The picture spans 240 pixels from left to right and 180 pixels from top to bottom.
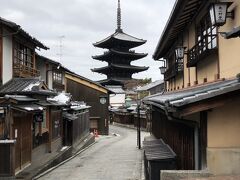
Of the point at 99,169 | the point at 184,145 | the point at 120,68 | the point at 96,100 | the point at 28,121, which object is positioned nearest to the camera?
the point at 184,145

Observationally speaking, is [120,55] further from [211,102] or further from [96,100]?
[211,102]

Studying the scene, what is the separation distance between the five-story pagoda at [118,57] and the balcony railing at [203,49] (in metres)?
61.1

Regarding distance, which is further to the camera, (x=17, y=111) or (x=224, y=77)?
(x=17, y=111)

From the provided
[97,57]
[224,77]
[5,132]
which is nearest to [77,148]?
[5,132]

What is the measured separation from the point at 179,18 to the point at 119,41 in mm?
62400

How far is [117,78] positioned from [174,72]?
6022 cm

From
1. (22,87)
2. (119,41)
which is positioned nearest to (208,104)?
(22,87)

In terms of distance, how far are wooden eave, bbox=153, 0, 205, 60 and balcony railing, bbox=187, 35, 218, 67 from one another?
1123mm

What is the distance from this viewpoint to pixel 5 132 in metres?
16.3

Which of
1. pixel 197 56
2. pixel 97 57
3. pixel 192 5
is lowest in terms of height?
pixel 197 56

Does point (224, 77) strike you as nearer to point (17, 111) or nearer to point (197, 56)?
point (197, 56)

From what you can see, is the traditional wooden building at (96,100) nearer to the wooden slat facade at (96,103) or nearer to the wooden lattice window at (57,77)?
the wooden slat facade at (96,103)

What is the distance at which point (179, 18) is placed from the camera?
47.1ft

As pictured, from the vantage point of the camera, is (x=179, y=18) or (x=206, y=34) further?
(x=179, y=18)
